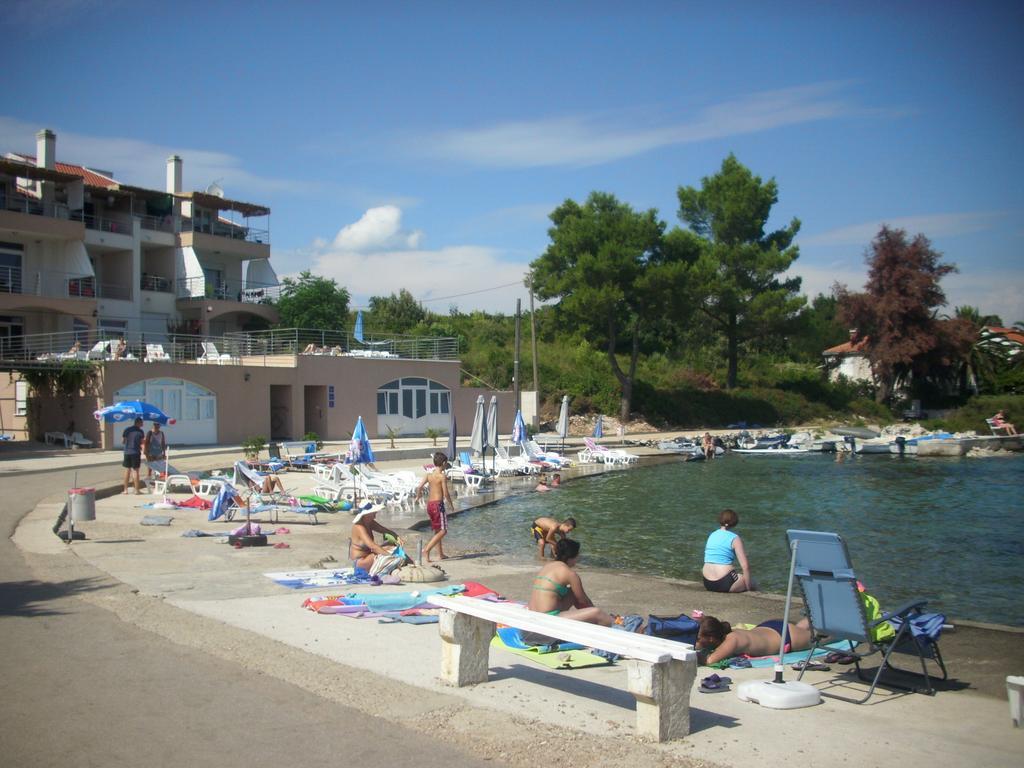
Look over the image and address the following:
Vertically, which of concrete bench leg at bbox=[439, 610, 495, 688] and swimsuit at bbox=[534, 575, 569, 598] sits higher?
swimsuit at bbox=[534, 575, 569, 598]

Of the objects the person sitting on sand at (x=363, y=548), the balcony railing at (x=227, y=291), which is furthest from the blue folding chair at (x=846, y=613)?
the balcony railing at (x=227, y=291)

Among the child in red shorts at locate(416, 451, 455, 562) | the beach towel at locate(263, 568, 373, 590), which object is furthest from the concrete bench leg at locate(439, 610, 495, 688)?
the child in red shorts at locate(416, 451, 455, 562)

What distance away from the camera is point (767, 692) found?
19.3 feet

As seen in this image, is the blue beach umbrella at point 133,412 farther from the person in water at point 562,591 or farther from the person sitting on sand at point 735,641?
the person sitting on sand at point 735,641

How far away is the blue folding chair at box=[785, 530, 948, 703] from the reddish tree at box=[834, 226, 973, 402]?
50326 mm

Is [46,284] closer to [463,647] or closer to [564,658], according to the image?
[564,658]

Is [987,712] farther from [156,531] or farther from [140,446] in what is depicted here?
[140,446]

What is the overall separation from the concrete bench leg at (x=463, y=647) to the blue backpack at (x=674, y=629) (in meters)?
1.51

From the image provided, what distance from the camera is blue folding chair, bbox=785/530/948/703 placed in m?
6.37

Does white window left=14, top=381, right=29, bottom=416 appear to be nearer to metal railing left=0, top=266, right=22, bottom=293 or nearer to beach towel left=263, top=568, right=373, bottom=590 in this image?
metal railing left=0, top=266, right=22, bottom=293

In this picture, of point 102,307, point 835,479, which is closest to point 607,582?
point 835,479

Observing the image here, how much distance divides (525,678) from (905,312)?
2055 inches

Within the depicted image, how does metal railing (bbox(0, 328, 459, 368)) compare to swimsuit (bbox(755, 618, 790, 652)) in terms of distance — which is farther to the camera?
metal railing (bbox(0, 328, 459, 368))

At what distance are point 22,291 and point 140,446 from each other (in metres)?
19.2
